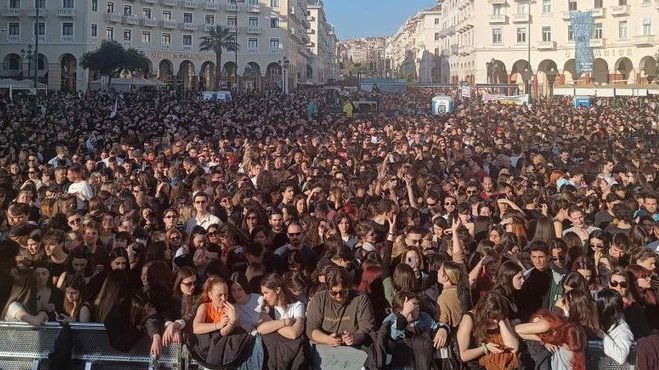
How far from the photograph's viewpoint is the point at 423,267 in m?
7.79

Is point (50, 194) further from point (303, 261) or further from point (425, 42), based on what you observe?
point (425, 42)

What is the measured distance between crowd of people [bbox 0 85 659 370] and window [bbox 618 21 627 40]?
53.0 m

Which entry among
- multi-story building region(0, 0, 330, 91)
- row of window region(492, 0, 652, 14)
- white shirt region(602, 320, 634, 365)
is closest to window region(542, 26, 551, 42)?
row of window region(492, 0, 652, 14)

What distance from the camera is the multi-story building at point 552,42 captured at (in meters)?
63.2

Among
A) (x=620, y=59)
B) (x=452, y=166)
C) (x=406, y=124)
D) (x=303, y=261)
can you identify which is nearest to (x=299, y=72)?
(x=620, y=59)

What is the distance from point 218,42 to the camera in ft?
250

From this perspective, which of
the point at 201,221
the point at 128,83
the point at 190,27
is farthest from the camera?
the point at 190,27

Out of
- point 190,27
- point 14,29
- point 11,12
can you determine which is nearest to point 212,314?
point 11,12

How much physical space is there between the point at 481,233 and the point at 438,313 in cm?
353

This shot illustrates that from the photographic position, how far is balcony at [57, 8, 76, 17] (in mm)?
65062

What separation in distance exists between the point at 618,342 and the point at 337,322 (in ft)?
7.00

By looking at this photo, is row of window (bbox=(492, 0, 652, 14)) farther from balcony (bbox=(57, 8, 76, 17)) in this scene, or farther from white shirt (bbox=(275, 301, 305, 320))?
white shirt (bbox=(275, 301, 305, 320))

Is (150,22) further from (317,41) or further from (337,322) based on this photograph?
(337,322)

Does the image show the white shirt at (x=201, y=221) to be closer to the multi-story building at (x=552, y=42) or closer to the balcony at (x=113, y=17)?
the multi-story building at (x=552, y=42)
